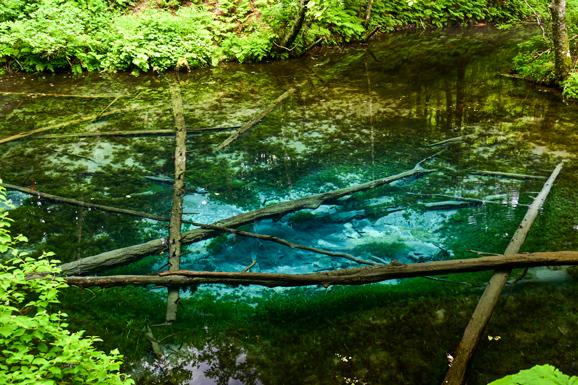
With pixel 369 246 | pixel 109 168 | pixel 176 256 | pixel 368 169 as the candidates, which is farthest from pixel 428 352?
pixel 109 168

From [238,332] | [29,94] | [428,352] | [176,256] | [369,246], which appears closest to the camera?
[428,352]

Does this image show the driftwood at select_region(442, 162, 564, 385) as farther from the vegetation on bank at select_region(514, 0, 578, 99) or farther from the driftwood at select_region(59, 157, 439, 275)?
the vegetation on bank at select_region(514, 0, 578, 99)

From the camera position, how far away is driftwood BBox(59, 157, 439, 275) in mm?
4359

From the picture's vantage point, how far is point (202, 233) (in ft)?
15.8

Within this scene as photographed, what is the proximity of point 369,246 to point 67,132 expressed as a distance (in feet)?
22.7

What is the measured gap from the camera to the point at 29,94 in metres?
10.2

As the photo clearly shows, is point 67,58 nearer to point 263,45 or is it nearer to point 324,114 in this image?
point 263,45

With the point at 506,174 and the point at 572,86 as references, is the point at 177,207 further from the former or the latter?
the point at 572,86

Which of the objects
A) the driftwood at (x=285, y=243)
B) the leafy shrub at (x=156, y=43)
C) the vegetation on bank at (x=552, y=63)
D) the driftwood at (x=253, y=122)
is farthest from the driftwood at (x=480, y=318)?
the leafy shrub at (x=156, y=43)

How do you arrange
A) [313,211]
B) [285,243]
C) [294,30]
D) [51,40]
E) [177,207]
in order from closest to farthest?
[285,243]
[177,207]
[313,211]
[51,40]
[294,30]

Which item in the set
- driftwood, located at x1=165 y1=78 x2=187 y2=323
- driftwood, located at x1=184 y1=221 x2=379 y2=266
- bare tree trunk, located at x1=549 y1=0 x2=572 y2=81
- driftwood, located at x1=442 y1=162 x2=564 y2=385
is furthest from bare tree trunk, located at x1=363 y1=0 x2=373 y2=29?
driftwood, located at x1=184 y1=221 x2=379 y2=266

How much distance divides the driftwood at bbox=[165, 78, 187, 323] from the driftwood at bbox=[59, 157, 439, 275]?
0.56 ft

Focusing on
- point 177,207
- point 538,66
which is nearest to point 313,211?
point 177,207

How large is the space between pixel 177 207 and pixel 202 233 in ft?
2.32
